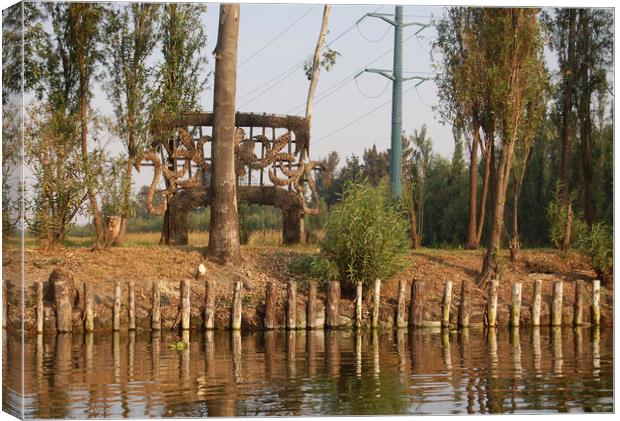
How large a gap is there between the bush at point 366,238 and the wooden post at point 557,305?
2.32m

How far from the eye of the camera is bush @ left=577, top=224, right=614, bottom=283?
51.0 ft

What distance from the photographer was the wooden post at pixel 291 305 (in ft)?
55.7

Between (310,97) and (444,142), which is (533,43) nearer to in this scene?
(444,142)

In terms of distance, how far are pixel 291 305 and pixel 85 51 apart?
16.0 feet

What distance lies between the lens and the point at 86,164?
17609mm

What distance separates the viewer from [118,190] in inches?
715

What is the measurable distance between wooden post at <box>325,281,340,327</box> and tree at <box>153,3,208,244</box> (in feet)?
8.68

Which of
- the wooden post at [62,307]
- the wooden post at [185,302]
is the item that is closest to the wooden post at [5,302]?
the wooden post at [62,307]

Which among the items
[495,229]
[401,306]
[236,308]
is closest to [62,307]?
[236,308]

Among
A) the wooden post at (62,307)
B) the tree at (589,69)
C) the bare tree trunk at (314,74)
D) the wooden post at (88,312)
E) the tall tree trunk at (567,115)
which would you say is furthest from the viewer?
the wooden post at (88,312)

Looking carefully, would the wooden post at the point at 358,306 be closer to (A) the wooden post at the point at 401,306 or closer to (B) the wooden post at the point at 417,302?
(A) the wooden post at the point at 401,306

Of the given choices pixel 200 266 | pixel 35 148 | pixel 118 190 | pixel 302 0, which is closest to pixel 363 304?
pixel 200 266

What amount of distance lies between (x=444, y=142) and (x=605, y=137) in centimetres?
275

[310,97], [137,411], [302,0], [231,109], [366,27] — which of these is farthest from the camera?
[231,109]
